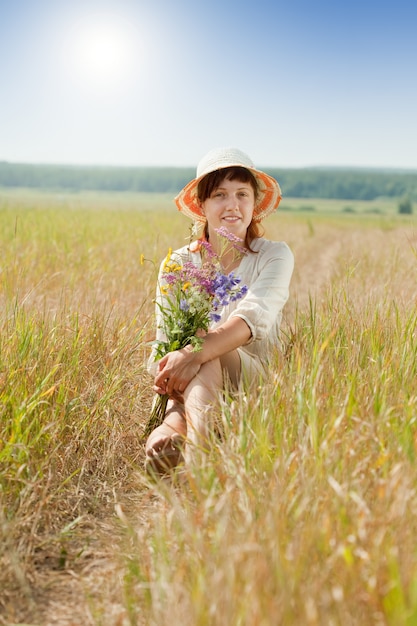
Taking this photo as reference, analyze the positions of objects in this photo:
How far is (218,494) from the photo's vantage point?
191 centimetres

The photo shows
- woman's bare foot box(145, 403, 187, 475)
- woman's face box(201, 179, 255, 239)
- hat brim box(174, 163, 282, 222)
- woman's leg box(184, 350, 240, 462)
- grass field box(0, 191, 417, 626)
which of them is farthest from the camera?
hat brim box(174, 163, 282, 222)

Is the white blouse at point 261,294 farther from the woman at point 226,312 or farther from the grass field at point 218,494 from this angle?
the grass field at point 218,494

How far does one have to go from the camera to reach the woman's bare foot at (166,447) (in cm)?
244

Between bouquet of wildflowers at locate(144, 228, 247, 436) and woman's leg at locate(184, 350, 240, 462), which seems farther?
bouquet of wildflowers at locate(144, 228, 247, 436)

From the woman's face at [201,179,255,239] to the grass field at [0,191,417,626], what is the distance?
0.53 meters

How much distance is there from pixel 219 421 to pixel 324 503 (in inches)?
38.8

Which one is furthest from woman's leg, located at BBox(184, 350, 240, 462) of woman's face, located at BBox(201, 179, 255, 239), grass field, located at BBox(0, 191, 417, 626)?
woman's face, located at BBox(201, 179, 255, 239)

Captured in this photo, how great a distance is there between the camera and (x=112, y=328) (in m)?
3.45

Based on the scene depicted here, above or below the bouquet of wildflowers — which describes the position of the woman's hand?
below

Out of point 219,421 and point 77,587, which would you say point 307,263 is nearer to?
point 219,421

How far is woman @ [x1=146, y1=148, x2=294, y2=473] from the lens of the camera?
2502 millimetres

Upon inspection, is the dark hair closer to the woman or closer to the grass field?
the woman

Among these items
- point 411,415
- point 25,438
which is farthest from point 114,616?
point 411,415

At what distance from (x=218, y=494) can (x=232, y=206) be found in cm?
148
